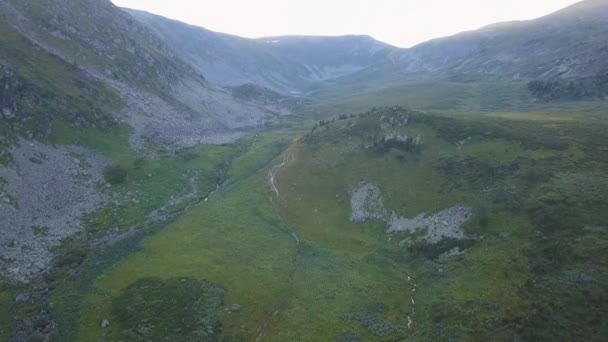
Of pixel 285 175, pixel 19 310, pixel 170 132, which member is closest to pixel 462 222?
pixel 285 175

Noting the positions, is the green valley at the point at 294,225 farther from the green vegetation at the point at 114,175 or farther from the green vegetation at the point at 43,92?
the green vegetation at the point at 43,92

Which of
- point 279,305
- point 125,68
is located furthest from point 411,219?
point 125,68

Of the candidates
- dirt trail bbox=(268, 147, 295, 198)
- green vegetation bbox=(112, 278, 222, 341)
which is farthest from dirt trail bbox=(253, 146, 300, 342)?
green vegetation bbox=(112, 278, 222, 341)

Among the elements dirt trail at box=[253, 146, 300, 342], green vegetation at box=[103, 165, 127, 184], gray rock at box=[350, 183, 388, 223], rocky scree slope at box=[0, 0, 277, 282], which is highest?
rocky scree slope at box=[0, 0, 277, 282]

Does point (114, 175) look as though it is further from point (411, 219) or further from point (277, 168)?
point (411, 219)

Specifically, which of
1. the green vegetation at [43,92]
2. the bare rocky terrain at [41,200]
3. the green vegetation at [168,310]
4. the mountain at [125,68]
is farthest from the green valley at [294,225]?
the mountain at [125,68]

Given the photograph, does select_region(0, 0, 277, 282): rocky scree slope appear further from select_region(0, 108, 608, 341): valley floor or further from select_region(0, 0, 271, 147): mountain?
select_region(0, 108, 608, 341): valley floor

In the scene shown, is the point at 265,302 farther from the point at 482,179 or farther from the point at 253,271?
the point at 482,179

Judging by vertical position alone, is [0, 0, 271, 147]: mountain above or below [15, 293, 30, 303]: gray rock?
above

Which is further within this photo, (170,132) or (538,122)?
(170,132)
